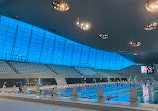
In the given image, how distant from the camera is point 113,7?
49.4 ft

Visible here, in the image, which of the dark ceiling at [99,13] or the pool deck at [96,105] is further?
the dark ceiling at [99,13]

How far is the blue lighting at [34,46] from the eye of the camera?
29.1 m

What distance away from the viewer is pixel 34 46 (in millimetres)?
34312

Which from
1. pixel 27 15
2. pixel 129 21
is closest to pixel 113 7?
pixel 129 21

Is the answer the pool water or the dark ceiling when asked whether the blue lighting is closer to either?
the dark ceiling

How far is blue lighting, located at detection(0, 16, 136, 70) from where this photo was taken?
2915 cm

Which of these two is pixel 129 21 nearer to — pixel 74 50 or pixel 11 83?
pixel 11 83

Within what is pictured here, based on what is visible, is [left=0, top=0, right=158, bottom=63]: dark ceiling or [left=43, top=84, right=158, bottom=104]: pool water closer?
[left=43, top=84, right=158, bottom=104]: pool water

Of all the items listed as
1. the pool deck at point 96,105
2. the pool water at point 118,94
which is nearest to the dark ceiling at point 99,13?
the pool water at point 118,94

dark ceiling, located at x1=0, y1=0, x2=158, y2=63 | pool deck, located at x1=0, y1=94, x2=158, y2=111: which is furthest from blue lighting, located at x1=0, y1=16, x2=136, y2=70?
pool deck, located at x1=0, y1=94, x2=158, y2=111

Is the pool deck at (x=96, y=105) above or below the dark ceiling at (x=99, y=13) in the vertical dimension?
below

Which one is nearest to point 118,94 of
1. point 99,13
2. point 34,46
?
point 99,13

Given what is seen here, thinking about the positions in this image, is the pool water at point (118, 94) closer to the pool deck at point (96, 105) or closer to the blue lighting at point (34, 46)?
the pool deck at point (96, 105)

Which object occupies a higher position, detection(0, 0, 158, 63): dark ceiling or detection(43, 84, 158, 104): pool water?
detection(0, 0, 158, 63): dark ceiling
